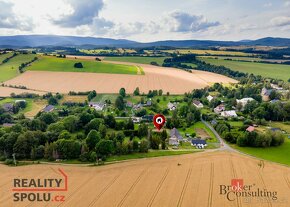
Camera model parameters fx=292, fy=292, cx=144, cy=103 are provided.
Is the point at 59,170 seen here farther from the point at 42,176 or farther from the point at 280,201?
the point at 280,201

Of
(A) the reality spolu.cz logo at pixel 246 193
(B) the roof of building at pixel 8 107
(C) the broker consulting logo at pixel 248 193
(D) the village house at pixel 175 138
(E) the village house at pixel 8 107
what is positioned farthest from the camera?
(B) the roof of building at pixel 8 107

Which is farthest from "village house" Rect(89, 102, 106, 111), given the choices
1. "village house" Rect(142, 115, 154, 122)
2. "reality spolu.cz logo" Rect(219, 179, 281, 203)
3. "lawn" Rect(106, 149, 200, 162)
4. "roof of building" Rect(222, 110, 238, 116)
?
"reality spolu.cz logo" Rect(219, 179, 281, 203)

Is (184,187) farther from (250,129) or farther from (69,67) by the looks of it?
(69,67)

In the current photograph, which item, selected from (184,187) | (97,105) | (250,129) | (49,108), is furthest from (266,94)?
(184,187)

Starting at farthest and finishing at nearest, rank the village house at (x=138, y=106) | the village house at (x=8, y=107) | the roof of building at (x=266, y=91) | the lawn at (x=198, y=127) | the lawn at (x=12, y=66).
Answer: the lawn at (x=12, y=66)
the roof of building at (x=266, y=91)
the village house at (x=138, y=106)
the village house at (x=8, y=107)
the lawn at (x=198, y=127)

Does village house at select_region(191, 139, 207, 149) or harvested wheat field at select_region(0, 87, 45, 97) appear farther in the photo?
harvested wheat field at select_region(0, 87, 45, 97)

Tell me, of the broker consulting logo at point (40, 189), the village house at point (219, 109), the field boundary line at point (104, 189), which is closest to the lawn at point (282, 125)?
the village house at point (219, 109)

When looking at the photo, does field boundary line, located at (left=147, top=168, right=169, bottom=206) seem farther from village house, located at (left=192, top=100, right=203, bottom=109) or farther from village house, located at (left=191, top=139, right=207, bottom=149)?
village house, located at (left=192, top=100, right=203, bottom=109)

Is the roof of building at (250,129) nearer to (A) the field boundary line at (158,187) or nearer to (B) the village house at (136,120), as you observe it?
(B) the village house at (136,120)
